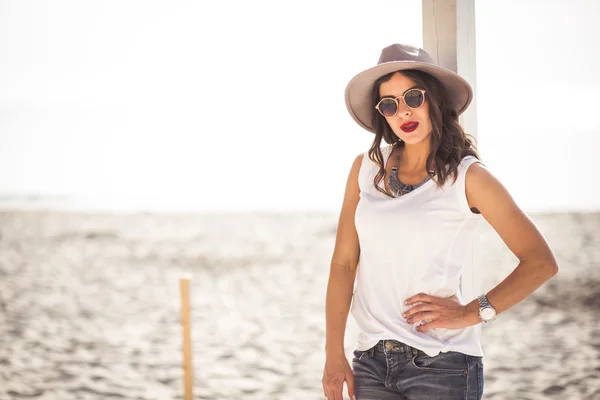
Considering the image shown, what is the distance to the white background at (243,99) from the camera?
2.06 metres

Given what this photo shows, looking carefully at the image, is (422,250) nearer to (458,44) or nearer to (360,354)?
(360,354)

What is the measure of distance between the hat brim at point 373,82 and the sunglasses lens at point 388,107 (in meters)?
0.07

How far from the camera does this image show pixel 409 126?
125 centimetres

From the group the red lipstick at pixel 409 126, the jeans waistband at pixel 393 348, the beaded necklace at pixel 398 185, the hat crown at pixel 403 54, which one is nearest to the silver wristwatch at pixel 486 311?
the jeans waistband at pixel 393 348

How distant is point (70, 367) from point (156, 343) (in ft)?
4.89

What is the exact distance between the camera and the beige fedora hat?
1.25 metres

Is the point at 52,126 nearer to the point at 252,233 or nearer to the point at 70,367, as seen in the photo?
the point at 252,233

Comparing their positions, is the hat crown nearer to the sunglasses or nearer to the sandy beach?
the sunglasses

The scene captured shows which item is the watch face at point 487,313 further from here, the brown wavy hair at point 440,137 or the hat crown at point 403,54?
the hat crown at point 403,54

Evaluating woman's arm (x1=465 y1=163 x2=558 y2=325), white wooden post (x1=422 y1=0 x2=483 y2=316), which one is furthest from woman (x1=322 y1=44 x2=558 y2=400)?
white wooden post (x1=422 y1=0 x2=483 y2=316)

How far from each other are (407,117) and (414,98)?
0.04 m

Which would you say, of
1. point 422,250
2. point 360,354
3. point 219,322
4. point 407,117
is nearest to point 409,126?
point 407,117

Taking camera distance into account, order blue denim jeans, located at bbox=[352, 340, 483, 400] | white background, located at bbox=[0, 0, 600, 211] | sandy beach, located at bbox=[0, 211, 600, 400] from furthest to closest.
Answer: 1. sandy beach, located at bbox=[0, 211, 600, 400]
2. white background, located at bbox=[0, 0, 600, 211]
3. blue denim jeans, located at bbox=[352, 340, 483, 400]

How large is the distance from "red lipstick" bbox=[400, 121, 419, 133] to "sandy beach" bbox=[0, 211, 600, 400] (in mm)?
486
